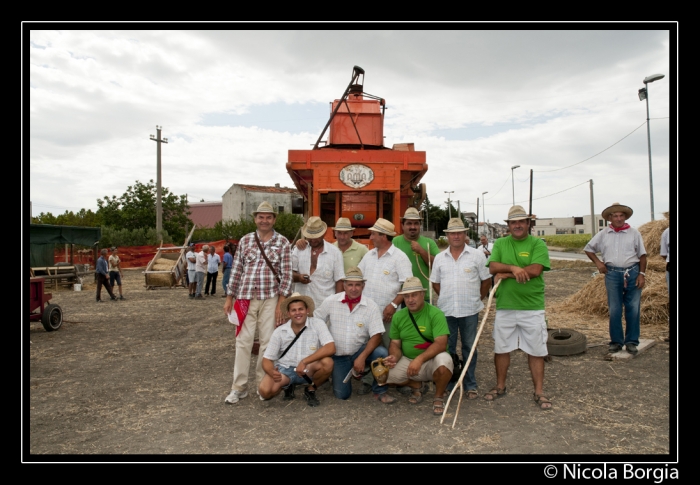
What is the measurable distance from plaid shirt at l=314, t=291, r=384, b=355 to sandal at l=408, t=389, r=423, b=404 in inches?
26.3

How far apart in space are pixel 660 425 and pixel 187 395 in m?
4.37

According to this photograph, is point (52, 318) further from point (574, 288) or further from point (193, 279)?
point (574, 288)

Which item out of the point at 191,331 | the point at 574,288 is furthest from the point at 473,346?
the point at 574,288

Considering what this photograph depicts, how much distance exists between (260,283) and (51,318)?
253 inches

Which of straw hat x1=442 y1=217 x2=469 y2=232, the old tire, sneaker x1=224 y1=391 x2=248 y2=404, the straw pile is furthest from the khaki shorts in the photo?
the straw pile

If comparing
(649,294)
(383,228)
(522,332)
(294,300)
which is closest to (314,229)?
(383,228)

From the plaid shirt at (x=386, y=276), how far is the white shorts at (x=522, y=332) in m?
1.06

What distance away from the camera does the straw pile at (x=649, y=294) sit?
829 centimetres

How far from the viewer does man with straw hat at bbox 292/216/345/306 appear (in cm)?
552

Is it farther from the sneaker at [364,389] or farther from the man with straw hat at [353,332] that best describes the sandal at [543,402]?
the sneaker at [364,389]

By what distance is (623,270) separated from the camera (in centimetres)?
630

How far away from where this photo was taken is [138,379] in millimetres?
5934

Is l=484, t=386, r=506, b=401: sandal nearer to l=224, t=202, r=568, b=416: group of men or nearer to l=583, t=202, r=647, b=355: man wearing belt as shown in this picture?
l=224, t=202, r=568, b=416: group of men
